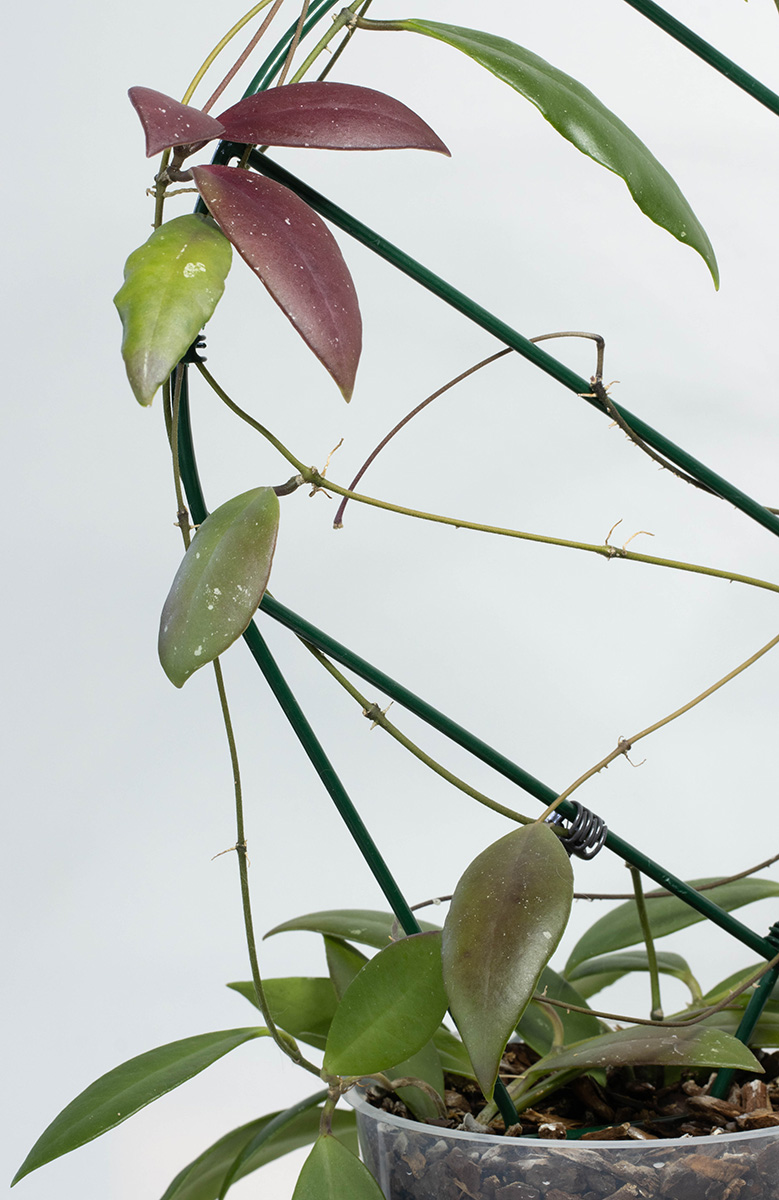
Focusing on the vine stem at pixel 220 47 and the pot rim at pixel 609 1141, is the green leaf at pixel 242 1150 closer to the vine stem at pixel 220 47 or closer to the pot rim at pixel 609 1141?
the pot rim at pixel 609 1141

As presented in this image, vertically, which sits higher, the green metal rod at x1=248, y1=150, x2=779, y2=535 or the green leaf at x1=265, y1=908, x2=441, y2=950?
the green metal rod at x1=248, y1=150, x2=779, y2=535

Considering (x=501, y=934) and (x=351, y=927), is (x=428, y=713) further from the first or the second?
(x=351, y=927)

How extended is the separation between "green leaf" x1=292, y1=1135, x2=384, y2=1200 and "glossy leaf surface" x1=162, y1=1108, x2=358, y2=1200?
0.48 ft

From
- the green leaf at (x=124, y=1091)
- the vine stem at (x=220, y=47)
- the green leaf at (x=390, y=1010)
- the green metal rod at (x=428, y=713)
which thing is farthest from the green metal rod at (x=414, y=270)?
the green leaf at (x=124, y=1091)

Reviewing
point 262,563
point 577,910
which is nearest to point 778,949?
point 262,563

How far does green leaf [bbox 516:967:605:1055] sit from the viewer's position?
0.61 m

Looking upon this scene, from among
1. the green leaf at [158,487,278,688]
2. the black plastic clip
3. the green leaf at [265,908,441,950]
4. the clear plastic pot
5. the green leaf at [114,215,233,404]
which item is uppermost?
the green leaf at [114,215,233,404]

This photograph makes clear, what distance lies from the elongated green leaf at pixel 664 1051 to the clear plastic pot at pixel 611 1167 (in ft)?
0.10

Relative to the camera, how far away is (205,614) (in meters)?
0.39

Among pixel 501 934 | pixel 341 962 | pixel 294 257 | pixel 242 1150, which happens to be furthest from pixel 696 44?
pixel 242 1150

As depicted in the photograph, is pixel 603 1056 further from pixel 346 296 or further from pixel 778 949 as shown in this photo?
pixel 346 296

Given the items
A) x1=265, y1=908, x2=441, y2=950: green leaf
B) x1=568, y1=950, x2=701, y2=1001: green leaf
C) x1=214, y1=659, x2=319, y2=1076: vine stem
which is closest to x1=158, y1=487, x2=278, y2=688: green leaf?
x1=214, y1=659, x2=319, y2=1076: vine stem

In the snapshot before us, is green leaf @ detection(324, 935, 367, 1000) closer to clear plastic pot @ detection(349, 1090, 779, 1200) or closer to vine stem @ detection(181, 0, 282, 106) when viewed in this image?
clear plastic pot @ detection(349, 1090, 779, 1200)

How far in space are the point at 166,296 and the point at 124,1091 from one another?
0.39 meters
